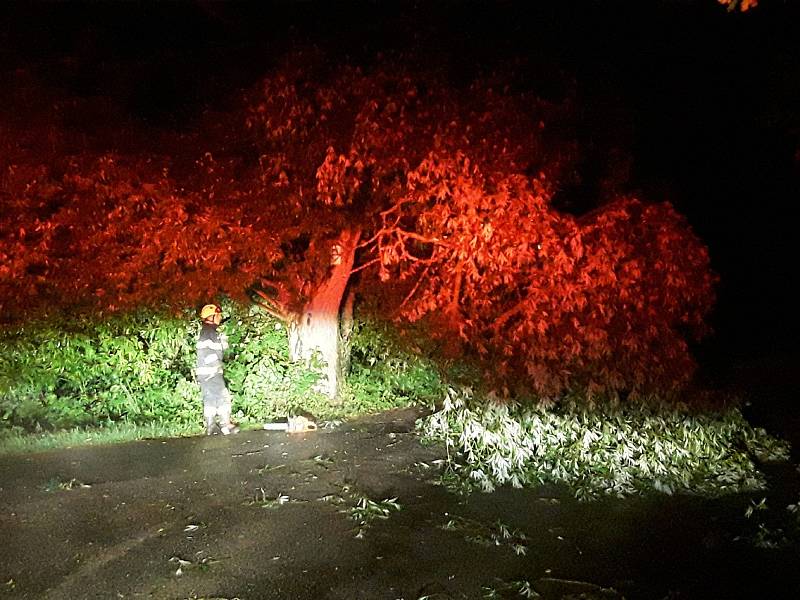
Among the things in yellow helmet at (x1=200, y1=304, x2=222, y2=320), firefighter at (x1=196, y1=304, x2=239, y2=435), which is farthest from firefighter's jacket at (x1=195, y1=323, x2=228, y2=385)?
yellow helmet at (x1=200, y1=304, x2=222, y2=320)

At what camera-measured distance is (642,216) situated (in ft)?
23.9

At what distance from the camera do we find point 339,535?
18.2ft

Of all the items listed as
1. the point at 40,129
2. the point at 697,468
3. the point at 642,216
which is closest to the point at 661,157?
the point at 642,216

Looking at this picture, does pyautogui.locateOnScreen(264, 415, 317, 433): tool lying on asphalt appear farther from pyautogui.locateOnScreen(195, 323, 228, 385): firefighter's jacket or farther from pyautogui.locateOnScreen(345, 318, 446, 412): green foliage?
pyautogui.locateOnScreen(345, 318, 446, 412): green foliage

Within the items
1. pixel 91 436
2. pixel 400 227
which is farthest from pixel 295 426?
pixel 400 227

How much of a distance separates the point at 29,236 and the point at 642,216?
6399mm

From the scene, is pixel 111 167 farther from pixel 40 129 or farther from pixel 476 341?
pixel 476 341

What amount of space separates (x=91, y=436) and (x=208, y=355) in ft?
4.76

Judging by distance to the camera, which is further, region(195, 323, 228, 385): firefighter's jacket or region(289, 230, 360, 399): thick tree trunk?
region(289, 230, 360, 399): thick tree trunk

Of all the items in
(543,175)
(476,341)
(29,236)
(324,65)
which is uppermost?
(324,65)

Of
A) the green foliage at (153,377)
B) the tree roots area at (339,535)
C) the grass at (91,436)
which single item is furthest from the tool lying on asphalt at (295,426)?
the grass at (91,436)

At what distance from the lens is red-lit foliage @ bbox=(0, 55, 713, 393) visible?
7109 mm

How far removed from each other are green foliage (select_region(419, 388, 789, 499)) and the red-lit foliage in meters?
0.38

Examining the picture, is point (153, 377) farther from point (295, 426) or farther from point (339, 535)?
point (339, 535)
